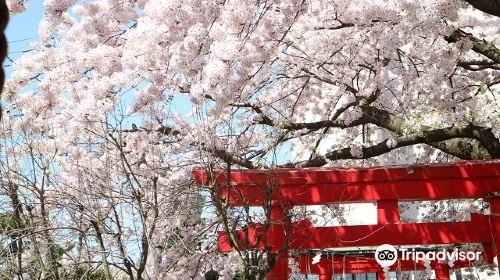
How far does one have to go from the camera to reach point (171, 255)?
6.54 m

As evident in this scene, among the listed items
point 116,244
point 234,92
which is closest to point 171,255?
point 116,244

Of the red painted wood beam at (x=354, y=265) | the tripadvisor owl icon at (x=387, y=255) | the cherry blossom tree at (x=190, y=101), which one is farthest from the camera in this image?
the red painted wood beam at (x=354, y=265)

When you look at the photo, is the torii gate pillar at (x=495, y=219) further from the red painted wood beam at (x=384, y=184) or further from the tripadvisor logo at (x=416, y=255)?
the tripadvisor logo at (x=416, y=255)

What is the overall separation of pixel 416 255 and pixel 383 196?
1.48 meters

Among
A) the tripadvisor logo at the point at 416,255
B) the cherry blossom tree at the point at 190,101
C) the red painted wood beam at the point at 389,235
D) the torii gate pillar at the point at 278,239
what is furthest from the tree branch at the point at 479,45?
the torii gate pillar at the point at 278,239

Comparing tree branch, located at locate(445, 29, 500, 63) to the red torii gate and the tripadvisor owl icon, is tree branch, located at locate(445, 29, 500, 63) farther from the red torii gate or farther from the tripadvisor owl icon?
the tripadvisor owl icon

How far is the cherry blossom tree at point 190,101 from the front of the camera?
18.3ft

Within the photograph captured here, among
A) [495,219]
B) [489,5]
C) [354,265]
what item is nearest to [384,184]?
[495,219]

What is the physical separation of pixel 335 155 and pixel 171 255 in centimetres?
240

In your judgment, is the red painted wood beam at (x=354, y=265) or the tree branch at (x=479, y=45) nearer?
the tree branch at (x=479, y=45)

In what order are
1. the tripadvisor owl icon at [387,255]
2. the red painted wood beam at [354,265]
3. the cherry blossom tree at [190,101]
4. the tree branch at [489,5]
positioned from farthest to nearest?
the red painted wood beam at [354,265], the tripadvisor owl icon at [387,255], the cherry blossom tree at [190,101], the tree branch at [489,5]

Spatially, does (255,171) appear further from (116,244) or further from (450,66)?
(450,66)

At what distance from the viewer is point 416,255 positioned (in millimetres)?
7316

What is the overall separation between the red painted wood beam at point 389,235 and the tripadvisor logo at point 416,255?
0.20 meters
